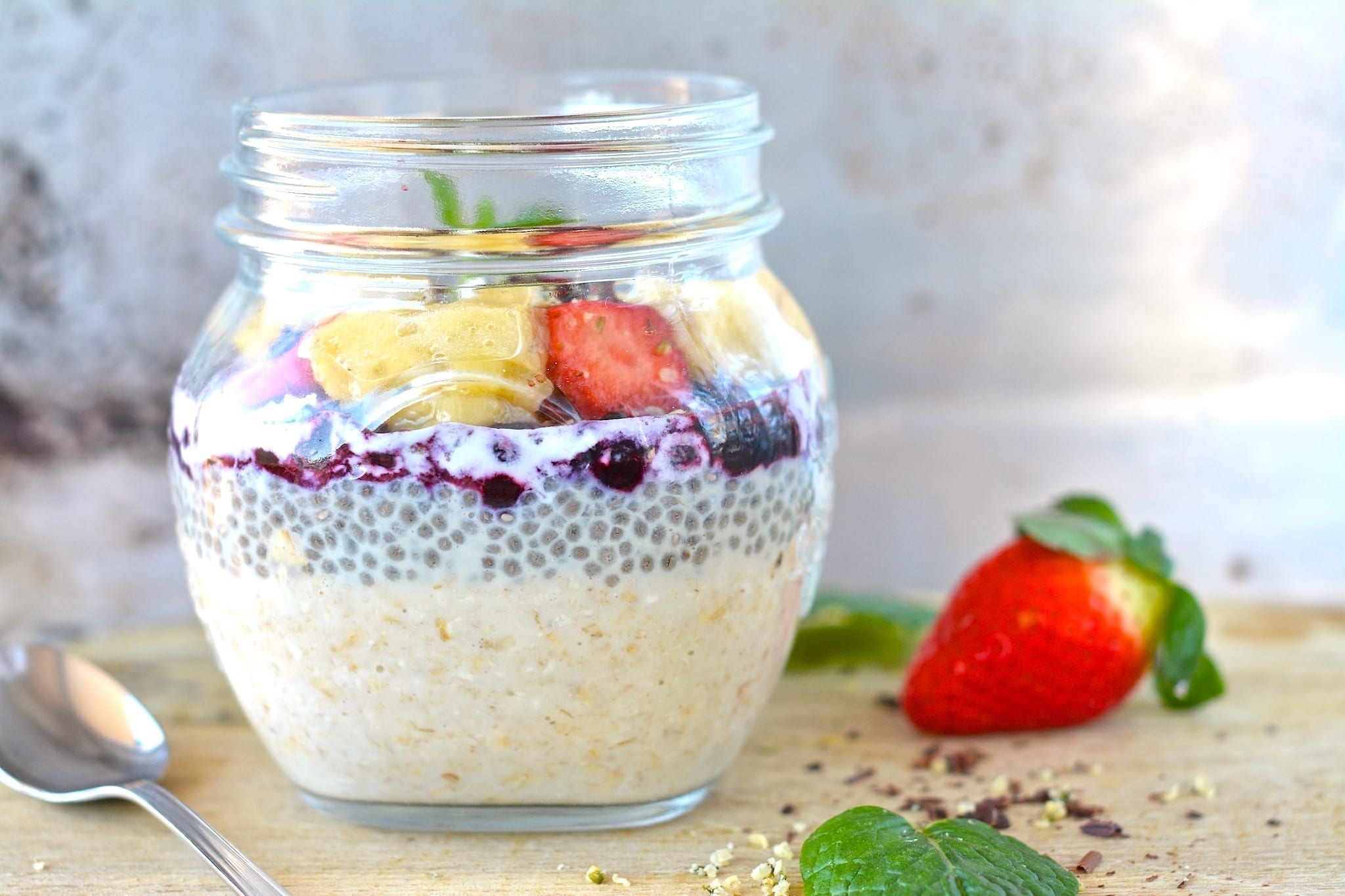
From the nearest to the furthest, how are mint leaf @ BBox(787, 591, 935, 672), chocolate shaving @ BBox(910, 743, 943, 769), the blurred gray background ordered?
chocolate shaving @ BBox(910, 743, 943, 769), mint leaf @ BBox(787, 591, 935, 672), the blurred gray background

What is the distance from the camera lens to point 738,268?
85 cm

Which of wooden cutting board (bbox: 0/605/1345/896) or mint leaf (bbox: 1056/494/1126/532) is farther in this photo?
mint leaf (bbox: 1056/494/1126/532)

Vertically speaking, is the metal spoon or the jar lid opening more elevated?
the jar lid opening

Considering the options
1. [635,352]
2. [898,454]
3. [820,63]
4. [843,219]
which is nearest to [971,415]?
[898,454]

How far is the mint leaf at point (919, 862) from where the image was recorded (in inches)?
28.4

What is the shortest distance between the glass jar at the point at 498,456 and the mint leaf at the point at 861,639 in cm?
29

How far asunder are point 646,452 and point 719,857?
0.82 feet

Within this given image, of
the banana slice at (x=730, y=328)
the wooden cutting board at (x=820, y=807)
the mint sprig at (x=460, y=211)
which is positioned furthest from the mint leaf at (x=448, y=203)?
the wooden cutting board at (x=820, y=807)

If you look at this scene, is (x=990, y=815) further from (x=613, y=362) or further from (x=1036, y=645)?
(x=613, y=362)

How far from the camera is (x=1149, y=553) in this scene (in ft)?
3.25

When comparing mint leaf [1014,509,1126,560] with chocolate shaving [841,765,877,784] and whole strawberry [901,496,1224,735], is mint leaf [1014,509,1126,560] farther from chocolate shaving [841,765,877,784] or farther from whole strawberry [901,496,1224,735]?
chocolate shaving [841,765,877,784]

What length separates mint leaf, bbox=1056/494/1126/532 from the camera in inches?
40.8

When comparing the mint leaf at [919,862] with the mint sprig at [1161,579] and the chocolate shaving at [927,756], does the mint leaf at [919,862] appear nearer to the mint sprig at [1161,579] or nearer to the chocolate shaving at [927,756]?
the chocolate shaving at [927,756]

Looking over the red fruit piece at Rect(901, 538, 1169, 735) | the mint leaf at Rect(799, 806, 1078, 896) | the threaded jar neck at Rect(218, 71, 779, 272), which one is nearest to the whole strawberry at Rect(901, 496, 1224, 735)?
the red fruit piece at Rect(901, 538, 1169, 735)
